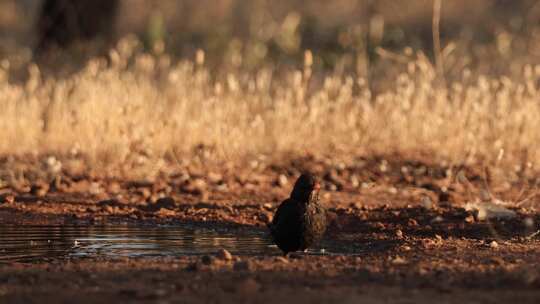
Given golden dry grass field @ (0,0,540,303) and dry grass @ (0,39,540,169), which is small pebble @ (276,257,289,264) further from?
dry grass @ (0,39,540,169)

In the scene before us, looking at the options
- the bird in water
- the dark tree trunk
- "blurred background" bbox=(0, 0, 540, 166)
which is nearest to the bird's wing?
the bird in water

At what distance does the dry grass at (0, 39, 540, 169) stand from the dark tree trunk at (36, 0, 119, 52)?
5673 mm

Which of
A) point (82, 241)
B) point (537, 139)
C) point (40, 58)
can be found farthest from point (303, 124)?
point (40, 58)

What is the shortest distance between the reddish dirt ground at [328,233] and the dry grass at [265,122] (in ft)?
1.09

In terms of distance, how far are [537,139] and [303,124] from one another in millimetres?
2565

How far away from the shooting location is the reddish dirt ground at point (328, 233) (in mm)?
5074

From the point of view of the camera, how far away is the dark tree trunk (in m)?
17.9

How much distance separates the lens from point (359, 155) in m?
11.7

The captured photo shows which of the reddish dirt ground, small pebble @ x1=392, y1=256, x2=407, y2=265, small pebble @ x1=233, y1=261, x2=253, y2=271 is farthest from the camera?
small pebble @ x1=392, y1=256, x2=407, y2=265

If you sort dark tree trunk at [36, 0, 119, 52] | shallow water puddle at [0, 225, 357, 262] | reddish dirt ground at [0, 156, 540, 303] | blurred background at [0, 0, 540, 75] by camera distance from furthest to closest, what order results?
1. dark tree trunk at [36, 0, 119, 52]
2. blurred background at [0, 0, 540, 75]
3. shallow water puddle at [0, 225, 357, 262]
4. reddish dirt ground at [0, 156, 540, 303]

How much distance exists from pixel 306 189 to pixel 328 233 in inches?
65.1

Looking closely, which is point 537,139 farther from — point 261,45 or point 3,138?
point 261,45

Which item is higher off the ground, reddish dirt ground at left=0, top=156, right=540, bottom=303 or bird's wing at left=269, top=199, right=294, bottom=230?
bird's wing at left=269, top=199, right=294, bottom=230

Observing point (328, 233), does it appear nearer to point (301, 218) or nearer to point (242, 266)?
point (301, 218)
